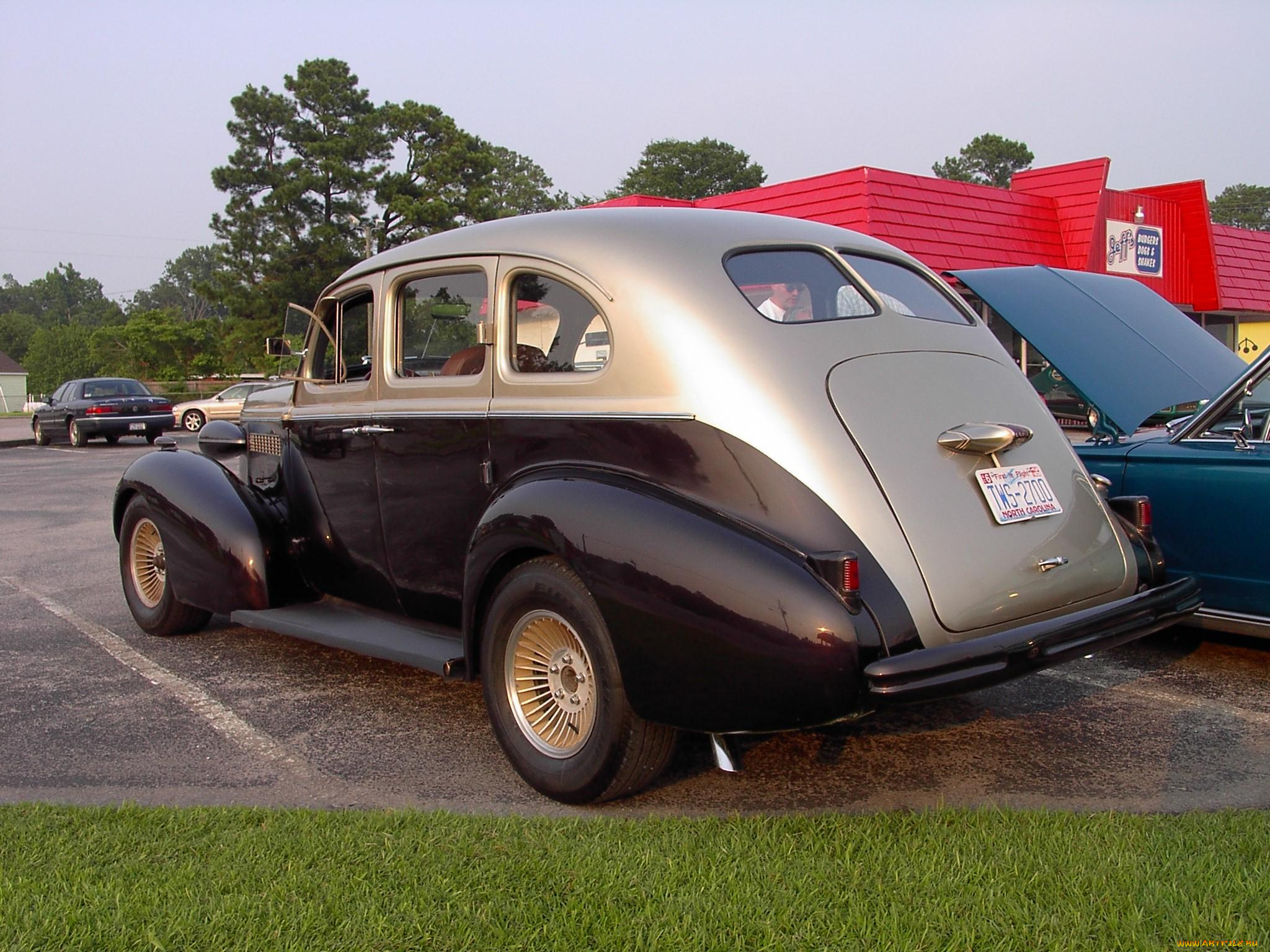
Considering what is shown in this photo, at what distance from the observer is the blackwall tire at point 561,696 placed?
3471 mm

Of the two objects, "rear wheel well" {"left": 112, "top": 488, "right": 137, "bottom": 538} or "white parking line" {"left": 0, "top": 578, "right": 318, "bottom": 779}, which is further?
"rear wheel well" {"left": 112, "top": 488, "right": 137, "bottom": 538}

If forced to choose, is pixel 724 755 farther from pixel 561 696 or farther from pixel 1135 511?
pixel 1135 511

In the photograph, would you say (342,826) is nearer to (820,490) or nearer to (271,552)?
(820,490)

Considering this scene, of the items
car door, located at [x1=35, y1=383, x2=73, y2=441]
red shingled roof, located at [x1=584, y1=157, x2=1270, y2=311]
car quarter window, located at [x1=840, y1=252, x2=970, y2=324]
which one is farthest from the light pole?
car quarter window, located at [x1=840, y1=252, x2=970, y2=324]

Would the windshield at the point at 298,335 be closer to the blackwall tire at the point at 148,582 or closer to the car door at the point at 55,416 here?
the blackwall tire at the point at 148,582

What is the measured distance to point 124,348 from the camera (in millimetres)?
61500

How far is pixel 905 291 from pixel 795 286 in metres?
0.57

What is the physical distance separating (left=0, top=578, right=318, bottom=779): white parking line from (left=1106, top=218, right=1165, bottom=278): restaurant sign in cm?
1682

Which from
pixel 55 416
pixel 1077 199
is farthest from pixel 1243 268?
pixel 55 416

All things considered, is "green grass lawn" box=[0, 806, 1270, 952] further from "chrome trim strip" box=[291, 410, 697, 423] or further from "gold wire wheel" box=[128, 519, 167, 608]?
"gold wire wheel" box=[128, 519, 167, 608]

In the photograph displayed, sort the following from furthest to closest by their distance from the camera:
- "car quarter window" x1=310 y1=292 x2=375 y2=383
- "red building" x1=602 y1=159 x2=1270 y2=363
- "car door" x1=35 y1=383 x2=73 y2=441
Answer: "car door" x1=35 y1=383 x2=73 y2=441, "red building" x1=602 y1=159 x2=1270 y2=363, "car quarter window" x1=310 y1=292 x2=375 y2=383

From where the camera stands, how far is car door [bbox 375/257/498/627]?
4.32 meters

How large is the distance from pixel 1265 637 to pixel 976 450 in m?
2.16

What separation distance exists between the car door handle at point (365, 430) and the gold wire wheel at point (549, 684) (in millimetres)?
1292
